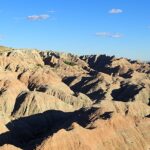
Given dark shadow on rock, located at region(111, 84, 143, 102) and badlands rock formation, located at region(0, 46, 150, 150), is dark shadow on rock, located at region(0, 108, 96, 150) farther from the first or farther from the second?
dark shadow on rock, located at region(111, 84, 143, 102)

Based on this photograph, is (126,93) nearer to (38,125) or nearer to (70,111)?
(70,111)

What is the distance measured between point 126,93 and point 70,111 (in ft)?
125

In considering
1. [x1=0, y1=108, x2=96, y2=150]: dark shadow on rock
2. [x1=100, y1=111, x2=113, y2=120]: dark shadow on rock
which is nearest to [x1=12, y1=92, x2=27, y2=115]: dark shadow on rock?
[x1=0, y1=108, x2=96, y2=150]: dark shadow on rock

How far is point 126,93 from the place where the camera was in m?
143

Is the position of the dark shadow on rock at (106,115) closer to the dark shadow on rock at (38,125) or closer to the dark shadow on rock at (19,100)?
the dark shadow on rock at (38,125)

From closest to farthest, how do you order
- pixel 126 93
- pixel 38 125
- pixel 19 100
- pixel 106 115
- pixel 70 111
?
pixel 106 115, pixel 38 125, pixel 19 100, pixel 70 111, pixel 126 93

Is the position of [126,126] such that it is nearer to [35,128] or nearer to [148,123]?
[148,123]

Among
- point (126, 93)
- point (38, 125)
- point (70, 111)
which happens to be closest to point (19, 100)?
point (70, 111)

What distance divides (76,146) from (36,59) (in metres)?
136

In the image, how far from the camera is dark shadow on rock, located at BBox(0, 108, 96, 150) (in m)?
80.6

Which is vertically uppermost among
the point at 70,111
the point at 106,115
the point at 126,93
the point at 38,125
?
the point at 106,115

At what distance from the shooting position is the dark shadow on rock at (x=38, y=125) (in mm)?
80556

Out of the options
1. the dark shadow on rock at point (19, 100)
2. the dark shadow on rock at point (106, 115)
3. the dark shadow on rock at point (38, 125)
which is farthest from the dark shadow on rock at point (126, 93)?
the dark shadow on rock at point (106, 115)

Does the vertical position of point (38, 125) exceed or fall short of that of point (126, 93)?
it exceeds it
